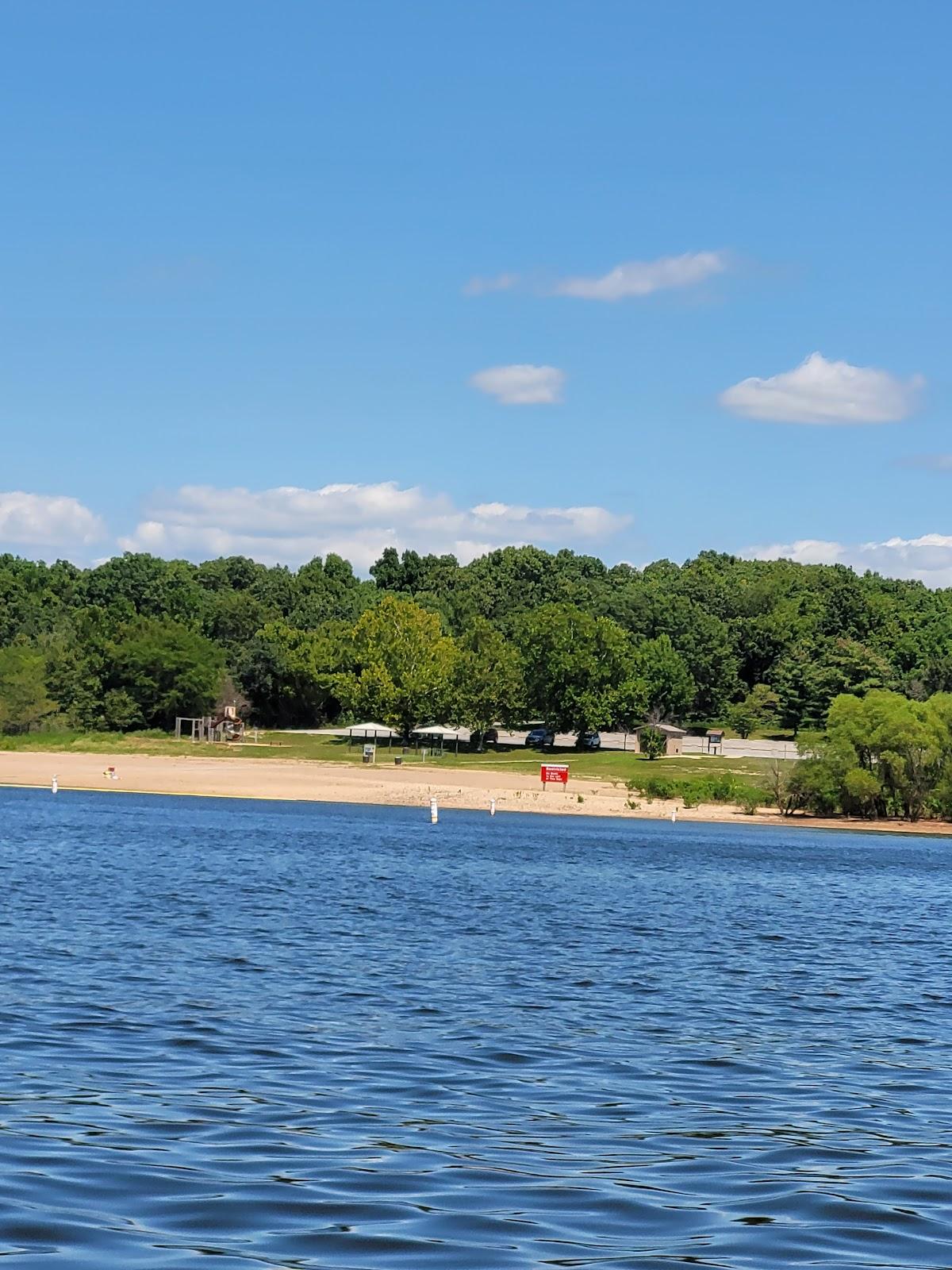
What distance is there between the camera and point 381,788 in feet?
339

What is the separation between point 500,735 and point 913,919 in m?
112

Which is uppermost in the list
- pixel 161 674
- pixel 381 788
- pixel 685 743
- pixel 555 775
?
pixel 161 674

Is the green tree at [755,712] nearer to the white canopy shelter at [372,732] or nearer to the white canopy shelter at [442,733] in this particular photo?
the white canopy shelter at [442,733]

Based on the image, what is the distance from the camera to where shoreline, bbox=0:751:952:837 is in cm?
10019

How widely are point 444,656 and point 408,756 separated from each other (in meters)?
14.2

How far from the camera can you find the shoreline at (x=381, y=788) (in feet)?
329

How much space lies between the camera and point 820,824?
3991 inches

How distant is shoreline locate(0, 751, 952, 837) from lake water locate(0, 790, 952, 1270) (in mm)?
60739

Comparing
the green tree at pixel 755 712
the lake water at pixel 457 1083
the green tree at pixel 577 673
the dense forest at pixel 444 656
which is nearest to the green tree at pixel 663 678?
the dense forest at pixel 444 656

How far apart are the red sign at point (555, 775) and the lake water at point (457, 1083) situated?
222ft

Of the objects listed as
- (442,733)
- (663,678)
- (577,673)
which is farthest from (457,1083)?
(663,678)

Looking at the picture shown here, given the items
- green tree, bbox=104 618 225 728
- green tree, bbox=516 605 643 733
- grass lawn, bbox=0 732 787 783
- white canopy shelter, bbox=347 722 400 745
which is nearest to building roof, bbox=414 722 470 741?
grass lawn, bbox=0 732 787 783

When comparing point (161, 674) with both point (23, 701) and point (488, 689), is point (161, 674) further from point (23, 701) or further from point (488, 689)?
point (488, 689)

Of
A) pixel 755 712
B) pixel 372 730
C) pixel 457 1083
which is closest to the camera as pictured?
A: pixel 457 1083
